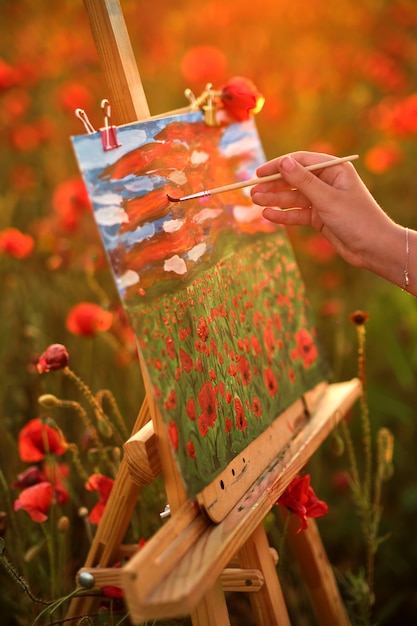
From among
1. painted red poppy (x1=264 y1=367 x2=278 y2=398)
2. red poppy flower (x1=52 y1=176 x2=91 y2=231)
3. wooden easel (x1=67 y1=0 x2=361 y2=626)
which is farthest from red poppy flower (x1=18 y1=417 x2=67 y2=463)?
red poppy flower (x1=52 y1=176 x2=91 y2=231)

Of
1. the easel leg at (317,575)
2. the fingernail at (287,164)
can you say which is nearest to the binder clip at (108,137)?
the fingernail at (287,164)

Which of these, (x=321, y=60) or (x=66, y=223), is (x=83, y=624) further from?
(x=321, y=60)

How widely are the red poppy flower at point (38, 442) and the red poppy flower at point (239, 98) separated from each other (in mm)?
539

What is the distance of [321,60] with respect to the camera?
290 centimetres

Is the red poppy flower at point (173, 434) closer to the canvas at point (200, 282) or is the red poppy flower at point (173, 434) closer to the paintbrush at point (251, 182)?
the canvas at point (200, 282)

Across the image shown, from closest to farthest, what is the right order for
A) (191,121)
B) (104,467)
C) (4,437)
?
(191,121) → (104,467) → (4,437)

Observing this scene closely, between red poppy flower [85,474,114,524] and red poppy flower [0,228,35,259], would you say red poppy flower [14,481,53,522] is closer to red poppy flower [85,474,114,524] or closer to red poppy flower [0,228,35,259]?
red poppy flower [85,474,114,524]

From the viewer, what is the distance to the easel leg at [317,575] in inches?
45.0

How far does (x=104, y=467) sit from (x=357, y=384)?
495mm

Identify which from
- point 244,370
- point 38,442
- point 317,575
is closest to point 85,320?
point 38,442

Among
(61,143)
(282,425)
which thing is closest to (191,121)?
(282,425)

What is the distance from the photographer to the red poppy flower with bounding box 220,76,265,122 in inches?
43.9

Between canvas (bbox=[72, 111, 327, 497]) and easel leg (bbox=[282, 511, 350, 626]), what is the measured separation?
21cm

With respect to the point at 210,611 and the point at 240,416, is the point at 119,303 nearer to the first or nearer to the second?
the point at 240,416
